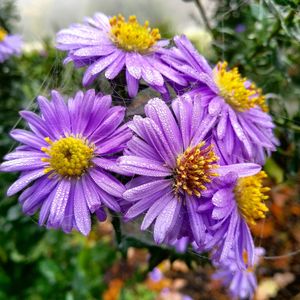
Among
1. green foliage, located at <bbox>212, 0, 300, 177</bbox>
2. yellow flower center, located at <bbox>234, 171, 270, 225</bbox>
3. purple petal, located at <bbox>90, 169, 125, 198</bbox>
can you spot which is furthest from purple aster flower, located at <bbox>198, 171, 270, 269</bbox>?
green foliage, located at <bbox>212, 0, 300, 177</bbox>

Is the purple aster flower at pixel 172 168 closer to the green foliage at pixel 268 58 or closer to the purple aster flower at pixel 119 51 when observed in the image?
the purple aster flower at pixel 119 51

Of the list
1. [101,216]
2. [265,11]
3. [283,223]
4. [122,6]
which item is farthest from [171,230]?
[283,223]

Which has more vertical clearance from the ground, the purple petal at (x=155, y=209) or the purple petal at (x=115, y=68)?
the purple petal at (x=115, y=68)

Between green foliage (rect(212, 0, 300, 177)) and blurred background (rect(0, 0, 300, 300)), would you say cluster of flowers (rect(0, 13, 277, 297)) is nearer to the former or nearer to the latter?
blurred background (rect(0, 0, 300, 300))

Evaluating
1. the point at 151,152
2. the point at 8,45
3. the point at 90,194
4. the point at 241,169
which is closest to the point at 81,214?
the point at 90,194

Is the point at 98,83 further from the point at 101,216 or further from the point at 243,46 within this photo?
the point at 243,46

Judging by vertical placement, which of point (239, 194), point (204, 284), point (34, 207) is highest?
point (34, 207)

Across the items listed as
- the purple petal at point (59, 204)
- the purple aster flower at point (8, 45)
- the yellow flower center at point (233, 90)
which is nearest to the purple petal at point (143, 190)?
the purple petal at point (59, 204)
